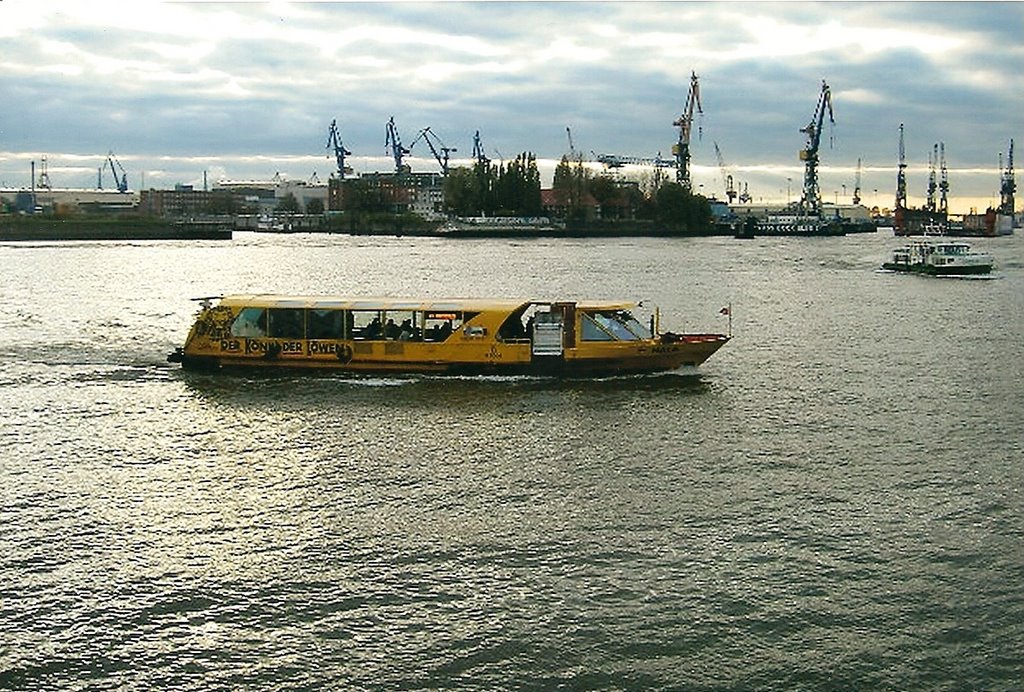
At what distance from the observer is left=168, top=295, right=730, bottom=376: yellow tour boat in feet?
78.4

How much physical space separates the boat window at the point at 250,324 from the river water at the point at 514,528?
1.22m

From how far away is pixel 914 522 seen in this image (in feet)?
46.5

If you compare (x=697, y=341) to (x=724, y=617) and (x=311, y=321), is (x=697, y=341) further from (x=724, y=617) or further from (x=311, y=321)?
(x=724, y=617)

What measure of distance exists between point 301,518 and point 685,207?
416 ft

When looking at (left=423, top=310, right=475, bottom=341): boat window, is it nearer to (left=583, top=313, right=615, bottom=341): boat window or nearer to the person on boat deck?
the person on boat deck

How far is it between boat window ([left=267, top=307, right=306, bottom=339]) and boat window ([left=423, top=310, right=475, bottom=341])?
2563mm

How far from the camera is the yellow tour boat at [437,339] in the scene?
23891 mm

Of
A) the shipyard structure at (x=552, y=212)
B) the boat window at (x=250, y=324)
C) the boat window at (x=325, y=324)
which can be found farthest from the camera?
the shipyard structure at (x=552, y=212)

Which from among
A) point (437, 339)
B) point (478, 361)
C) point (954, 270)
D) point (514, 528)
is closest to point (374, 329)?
point (437, 339)

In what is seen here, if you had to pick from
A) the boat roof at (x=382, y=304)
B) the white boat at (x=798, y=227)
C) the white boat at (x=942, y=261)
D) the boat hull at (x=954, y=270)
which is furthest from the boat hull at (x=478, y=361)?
the white boat at (x=798, y=227)

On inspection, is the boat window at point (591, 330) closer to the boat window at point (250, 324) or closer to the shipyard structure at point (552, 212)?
the boat window at point (250, 324)

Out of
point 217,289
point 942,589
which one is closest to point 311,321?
point 942,589

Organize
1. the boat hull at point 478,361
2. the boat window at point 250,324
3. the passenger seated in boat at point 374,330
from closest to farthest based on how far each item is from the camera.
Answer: the boat hull at point 478,361
the passenger seated in boat at point 374,330
the boat window at point 250,324

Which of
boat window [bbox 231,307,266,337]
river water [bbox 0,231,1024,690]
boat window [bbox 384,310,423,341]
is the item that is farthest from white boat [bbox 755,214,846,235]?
boat window [bbox 231,307,266,337]
